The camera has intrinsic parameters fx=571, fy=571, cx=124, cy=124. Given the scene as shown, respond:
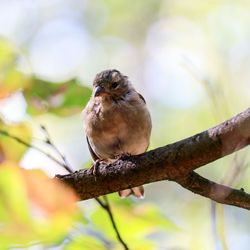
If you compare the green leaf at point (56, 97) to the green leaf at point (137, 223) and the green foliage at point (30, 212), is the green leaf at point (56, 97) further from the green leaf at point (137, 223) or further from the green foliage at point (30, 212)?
the green foliage at point (30, 212)

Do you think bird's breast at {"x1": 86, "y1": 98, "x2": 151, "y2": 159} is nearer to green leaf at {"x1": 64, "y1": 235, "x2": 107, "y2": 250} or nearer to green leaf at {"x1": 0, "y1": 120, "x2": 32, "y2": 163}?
green leaf at {"x1": 0, "y1": 120, "x2": 32, "y2": 163}

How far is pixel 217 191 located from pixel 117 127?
140 centimetres

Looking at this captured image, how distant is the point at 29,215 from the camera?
1.26m

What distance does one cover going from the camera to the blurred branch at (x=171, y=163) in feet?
5.87

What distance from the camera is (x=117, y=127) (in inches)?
134

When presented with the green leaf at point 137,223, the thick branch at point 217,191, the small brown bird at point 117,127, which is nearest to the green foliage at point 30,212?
the green leaf at point 137,223

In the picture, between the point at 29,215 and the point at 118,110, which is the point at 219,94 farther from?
the point at 118,110

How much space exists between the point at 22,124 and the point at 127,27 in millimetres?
7278

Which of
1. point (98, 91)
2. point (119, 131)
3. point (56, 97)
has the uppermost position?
point (98, 91)

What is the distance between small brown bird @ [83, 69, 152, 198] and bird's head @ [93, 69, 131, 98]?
0.07 metres

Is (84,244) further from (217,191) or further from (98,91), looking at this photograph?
(98,91)

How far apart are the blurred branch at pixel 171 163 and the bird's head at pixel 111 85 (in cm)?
130

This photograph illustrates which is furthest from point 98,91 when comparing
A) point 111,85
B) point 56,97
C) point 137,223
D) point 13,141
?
point 137,223

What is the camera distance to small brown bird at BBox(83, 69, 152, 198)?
340 centimetres
